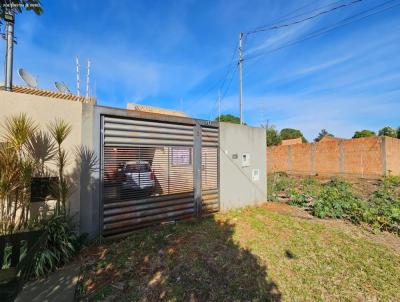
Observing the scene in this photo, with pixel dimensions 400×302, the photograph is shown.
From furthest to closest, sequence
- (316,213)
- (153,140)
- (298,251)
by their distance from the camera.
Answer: (316,213), (153,140), (298,251)

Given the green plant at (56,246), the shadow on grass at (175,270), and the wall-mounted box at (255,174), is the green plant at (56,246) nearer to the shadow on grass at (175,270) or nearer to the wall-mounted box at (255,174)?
the shadow on grass at (175,270)

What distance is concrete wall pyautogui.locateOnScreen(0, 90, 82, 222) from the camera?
3771mm

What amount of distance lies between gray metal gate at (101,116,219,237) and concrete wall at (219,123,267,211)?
11.6 inches

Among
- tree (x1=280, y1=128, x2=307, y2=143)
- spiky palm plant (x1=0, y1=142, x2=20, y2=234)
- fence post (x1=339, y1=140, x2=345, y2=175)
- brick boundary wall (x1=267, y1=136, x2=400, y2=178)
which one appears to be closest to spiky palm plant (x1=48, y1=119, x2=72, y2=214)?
spiky palm plant (x1=0, y1=142, x2=20, y2=234)

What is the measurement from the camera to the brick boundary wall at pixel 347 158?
16138 millimetres

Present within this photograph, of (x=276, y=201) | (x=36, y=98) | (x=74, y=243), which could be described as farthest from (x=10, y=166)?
(x=276, y=201)

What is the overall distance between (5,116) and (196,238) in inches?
159

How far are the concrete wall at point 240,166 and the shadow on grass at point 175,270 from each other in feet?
7.04

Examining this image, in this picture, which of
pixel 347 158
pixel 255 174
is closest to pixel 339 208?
pixel 255 174

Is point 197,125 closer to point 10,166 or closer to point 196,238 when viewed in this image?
point 196,238

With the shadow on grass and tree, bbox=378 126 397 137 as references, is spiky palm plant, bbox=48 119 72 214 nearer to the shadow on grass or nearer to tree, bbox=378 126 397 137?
the shadow on grass

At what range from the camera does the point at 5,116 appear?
12.2 feet

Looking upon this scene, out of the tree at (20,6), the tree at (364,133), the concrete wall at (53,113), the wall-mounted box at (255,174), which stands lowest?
the wall-mounted box at (255,174)

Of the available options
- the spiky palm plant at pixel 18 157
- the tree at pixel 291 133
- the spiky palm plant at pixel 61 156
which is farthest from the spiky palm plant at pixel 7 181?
the tree at pixel 291 133
